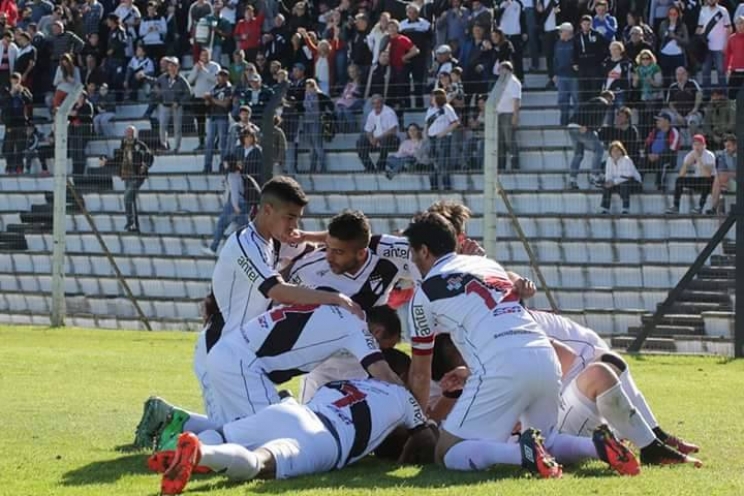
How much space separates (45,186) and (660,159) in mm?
11457

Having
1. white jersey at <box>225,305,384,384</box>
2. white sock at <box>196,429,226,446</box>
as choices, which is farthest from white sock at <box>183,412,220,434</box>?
white sock at <box>196,429,226,446</box>

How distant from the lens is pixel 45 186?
27.2 m

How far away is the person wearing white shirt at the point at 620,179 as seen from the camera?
21.2 metres

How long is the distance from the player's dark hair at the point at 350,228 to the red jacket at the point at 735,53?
1351 centimetres

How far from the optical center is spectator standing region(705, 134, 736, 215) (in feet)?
65.3

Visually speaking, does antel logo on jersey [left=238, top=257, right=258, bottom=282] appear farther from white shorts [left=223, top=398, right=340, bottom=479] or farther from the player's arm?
white shorts [left=223, top=398, right=340, bottom=479]

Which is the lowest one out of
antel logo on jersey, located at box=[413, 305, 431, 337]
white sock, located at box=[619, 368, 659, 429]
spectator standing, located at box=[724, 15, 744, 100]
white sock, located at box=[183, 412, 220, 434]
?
white sock, located at box=[183, 412, 220, 434]

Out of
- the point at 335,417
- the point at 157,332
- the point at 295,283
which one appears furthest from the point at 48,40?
the point at 335,417

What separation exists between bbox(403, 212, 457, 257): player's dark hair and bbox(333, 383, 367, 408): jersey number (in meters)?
0.93

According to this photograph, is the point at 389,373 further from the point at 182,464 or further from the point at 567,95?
the point at 567,95

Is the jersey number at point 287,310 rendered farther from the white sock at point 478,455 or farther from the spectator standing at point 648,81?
the spectator standing at point 648,81

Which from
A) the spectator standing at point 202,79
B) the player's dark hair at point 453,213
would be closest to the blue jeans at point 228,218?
the spectator standing at point 202,79

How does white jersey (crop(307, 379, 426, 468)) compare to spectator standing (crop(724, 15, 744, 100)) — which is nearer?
white jersey (crop(307, 379, 426, 468))

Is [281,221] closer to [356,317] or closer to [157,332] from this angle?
[356,317]
